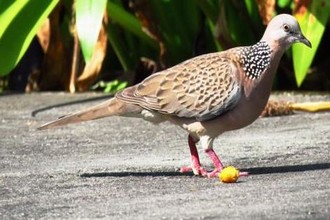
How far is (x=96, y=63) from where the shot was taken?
968 cm

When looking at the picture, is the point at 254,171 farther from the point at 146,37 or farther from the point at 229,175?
the point at 146,37

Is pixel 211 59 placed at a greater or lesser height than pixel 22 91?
→ greater

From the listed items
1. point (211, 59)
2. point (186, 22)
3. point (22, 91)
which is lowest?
point (22, 91)

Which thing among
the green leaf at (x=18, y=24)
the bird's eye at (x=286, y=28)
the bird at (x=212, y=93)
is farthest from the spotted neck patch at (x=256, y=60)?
the green leaf at (x=18, y=24)

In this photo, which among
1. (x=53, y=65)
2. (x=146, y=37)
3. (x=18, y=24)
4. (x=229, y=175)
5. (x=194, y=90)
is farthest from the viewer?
(x=53, y=65)

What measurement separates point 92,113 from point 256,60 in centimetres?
101

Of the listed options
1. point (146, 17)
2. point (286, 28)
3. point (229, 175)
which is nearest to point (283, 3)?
point (146, 17)

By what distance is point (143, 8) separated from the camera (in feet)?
31.5

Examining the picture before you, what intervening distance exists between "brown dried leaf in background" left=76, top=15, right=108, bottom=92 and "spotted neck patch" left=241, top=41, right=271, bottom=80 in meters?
3.23

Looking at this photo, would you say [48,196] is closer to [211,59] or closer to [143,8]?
[211,59]

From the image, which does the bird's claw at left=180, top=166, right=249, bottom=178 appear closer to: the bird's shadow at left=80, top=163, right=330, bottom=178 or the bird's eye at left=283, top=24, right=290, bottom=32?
the bird's shadow at left=80, top=163, right=330, bottom=178

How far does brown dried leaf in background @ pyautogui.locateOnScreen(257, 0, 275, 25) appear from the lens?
29.1 ft

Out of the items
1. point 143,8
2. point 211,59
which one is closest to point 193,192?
point 211,59

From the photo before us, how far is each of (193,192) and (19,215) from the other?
0.95 m
